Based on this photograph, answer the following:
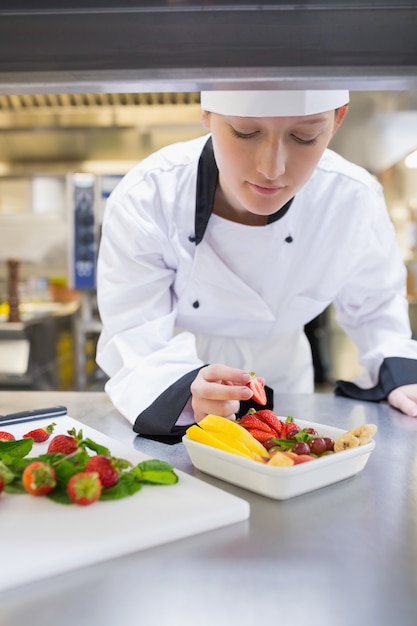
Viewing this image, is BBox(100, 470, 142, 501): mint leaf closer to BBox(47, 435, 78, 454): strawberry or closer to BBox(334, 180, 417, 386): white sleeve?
BBox(47, 435, 78, 454): strawberry

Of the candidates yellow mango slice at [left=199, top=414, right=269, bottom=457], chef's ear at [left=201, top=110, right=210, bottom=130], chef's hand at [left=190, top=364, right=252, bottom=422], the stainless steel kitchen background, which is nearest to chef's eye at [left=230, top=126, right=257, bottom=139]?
chef's ear at [left=201, top=110, right=210, bottom=130]

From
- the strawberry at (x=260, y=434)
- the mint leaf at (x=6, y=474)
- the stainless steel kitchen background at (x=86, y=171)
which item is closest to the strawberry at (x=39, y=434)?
the mint leaf at (x=6, y=474)

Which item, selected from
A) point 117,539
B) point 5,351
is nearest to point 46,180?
point 5,351

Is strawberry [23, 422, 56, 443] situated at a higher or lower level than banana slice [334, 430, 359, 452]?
lower

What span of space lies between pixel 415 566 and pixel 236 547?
18 cm

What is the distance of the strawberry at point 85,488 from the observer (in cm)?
71

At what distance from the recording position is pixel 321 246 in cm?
151

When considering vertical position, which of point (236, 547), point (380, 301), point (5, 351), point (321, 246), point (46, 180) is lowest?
point (5, 351)

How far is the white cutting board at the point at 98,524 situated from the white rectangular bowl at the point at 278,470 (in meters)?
0.05

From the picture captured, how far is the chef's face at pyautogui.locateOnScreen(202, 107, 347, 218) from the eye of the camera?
3.54 ft

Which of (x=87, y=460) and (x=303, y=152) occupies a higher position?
(x=303, y=152)

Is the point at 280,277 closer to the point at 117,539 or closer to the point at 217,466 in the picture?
the point at 217,466

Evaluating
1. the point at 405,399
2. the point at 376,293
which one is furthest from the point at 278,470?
the point at 376,293

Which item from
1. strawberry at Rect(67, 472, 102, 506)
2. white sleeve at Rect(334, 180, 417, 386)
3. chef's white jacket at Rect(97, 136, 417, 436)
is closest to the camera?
strawberry at Rect(67, 472, 102, 506)
